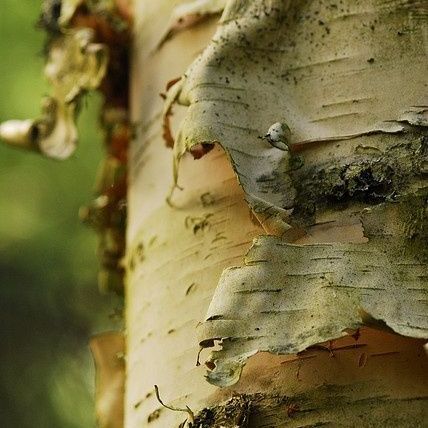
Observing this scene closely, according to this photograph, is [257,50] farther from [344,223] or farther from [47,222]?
[47,222]

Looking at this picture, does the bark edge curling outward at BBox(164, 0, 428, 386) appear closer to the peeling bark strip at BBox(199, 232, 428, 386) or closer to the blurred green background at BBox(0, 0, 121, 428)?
Answer: the peeling bark strip at BBox(199, 232, 428, 386)

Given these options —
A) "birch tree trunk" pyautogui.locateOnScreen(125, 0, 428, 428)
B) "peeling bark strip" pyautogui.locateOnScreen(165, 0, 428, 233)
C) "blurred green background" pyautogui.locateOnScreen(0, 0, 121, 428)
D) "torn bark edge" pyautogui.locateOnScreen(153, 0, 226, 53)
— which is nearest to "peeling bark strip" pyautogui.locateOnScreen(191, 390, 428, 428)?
"birch tree trunk" pyautogui.locateOnScreen(125, 0, 428, 428)

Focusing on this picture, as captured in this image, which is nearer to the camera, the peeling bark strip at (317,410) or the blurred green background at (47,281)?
the peeling bark strip at (317,410)

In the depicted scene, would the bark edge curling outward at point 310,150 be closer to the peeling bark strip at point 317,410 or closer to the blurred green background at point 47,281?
the peeling bark strip at point 317,410

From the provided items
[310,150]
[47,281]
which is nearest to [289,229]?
[310,150]

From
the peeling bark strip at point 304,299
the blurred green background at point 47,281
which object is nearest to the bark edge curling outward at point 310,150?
the peeling bark strip at point 304,299

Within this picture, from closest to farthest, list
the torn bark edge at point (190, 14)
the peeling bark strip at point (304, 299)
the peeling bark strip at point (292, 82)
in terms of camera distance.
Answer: the peeling bark strip at point (304, 299) < the peeling bark strip at point (292, 82) < the torn bark edge at point (190, 14)

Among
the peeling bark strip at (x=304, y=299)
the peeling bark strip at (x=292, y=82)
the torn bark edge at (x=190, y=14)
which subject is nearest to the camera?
the peeling bark strip at (x=304, y=299)
